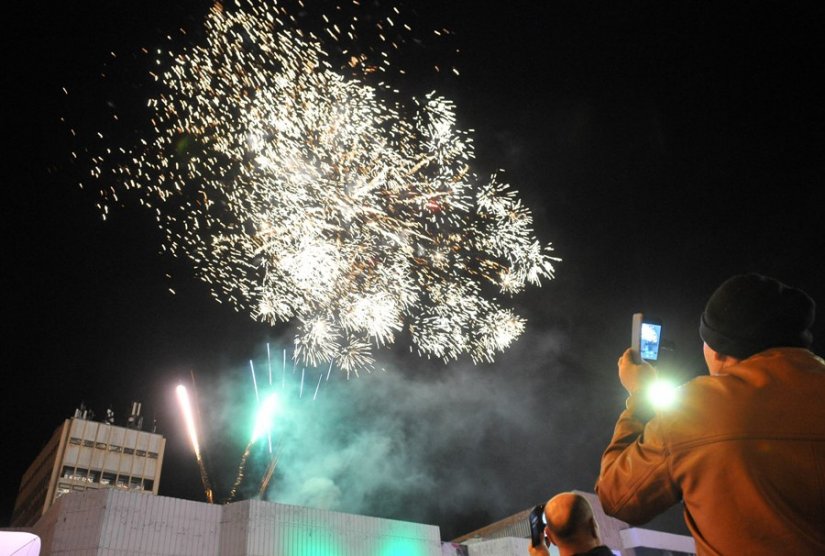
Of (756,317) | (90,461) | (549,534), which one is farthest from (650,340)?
(90,461)

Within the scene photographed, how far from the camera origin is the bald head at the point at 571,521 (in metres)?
2.85

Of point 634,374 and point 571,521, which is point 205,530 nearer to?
point 571,521

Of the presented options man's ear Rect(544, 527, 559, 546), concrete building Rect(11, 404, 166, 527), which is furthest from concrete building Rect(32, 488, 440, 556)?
concrete building Rect(11, 404, 166, 527)

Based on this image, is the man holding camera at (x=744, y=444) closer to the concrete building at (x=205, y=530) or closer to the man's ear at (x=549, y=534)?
the man's ear at (x=549, y=534)

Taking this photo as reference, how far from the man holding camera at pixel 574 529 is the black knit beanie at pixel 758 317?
1.37 meters

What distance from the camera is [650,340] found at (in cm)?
273

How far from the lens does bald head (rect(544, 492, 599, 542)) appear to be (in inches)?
112

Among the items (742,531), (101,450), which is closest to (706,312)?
(742,531)

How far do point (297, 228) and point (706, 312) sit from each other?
45.6ft

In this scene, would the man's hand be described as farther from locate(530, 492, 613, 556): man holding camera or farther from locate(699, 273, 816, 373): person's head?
locate(530, 492, 613, 556): man holding camera

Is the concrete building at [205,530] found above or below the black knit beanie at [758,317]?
above

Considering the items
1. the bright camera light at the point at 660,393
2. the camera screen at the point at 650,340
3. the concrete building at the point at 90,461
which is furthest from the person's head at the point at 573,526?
the concrete building at the point at 90,461

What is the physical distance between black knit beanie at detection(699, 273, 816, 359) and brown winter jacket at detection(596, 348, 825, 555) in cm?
6

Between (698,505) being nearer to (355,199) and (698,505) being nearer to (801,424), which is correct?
(801,424)
